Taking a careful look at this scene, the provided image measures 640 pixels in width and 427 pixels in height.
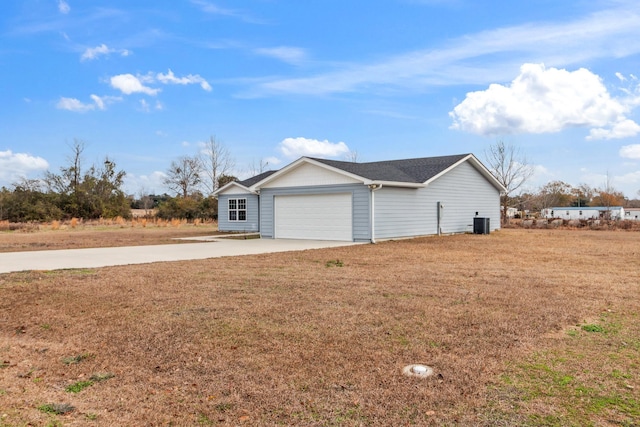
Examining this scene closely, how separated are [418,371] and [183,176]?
4510cm

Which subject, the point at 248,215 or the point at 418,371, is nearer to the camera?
the point at 418,371

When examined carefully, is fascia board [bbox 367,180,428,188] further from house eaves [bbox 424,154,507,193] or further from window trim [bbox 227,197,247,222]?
window trim [bbox 227,197,247,222]

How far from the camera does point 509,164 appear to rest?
33.4m

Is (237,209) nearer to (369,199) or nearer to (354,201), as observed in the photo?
(354,201)

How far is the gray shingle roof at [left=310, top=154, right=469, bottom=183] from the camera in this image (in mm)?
17281

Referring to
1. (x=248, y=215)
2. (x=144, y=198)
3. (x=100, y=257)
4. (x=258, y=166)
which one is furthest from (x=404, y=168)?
(x=144, y=198)

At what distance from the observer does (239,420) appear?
9.33ft

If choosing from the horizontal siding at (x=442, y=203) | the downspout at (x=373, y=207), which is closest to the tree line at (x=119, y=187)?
the horizontal siding at (x=442, y=203)

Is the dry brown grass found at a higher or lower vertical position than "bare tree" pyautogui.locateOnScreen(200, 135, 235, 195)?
lower

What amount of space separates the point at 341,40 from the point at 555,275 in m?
12.1

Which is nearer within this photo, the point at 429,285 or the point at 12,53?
the point at 429,285

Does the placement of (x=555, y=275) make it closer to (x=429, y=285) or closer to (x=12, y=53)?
(x=429, y=285)

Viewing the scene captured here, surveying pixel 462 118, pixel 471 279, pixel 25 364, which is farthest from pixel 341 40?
pixel 25 364

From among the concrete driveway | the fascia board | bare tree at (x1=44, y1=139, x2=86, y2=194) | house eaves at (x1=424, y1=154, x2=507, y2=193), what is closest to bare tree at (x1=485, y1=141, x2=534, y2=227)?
house eaves at (x1=424, y1=154, x2=507, y2=193)
